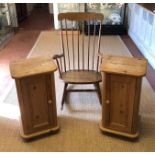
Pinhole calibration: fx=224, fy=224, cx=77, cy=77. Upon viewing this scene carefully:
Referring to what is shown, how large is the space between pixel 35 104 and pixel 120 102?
73 centimetres

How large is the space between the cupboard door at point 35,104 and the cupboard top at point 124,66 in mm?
540

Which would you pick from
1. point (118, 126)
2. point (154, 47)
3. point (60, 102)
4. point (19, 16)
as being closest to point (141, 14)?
point (154, 47)

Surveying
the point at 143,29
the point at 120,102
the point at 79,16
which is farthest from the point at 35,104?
the point at 143,29

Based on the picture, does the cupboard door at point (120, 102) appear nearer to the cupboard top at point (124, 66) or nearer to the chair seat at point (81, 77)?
the cupboard top at point (124, 66)

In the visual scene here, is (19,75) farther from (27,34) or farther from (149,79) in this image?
(27,34)

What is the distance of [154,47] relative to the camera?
11.3 ft

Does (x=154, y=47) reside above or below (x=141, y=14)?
below

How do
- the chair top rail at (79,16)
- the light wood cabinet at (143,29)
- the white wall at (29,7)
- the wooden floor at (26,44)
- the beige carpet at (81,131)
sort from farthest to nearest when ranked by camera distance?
the white wall at (29,7) → the light wood cabinet at (143,29) → the wooden floor at (26,44) → the chair top rail at (79,16) → the beige carpet at (81,131)

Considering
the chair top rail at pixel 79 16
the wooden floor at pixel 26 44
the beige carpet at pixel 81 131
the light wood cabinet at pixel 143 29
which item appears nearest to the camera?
the beige carpet at pixel 81 131

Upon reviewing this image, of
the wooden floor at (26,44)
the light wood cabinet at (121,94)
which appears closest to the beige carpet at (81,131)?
the light wood cabinet at (121,94)

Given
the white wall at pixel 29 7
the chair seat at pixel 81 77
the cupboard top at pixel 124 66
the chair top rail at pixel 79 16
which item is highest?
the chair top rail at pixel 79 16

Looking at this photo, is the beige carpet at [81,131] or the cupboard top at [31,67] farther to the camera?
the beige carpet at [81,131]

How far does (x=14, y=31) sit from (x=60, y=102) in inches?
140

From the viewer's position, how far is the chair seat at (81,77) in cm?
224
